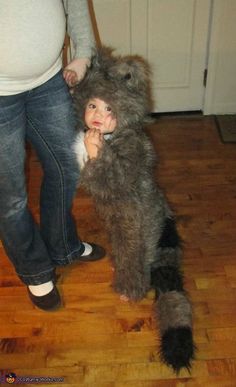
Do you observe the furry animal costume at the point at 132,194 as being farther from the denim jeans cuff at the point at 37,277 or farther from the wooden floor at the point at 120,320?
the denim jeans cuff at the point at 37,277

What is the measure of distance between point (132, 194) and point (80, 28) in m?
0.53

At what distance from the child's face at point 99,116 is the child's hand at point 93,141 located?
0.08 feet

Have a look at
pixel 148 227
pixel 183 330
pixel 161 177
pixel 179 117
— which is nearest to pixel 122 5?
pixel 179 117

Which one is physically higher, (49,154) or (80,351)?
(49,154)

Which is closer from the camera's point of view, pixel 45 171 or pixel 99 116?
pixel 99 116

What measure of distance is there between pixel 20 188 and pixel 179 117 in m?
1.71

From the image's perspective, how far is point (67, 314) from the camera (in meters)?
1.37

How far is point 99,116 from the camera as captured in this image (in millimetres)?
→ 1094

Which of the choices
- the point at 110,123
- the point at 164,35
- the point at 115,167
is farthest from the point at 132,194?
the point at 164,35

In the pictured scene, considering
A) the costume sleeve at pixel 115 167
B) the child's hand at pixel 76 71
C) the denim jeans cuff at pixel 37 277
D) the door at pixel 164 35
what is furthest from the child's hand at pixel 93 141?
the door at pixel 164 35

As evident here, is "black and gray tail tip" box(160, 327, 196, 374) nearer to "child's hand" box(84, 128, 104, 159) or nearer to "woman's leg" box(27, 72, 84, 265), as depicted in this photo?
"woman's leg" box(27, 72, 84, 265)

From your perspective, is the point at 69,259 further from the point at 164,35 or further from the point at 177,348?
the point at 164,35

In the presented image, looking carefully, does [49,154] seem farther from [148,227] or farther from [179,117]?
[179,117]

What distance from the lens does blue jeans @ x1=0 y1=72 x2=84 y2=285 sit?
102cm
